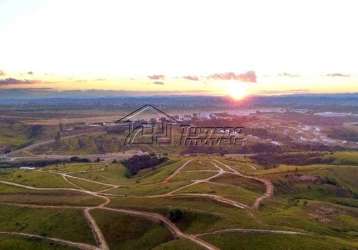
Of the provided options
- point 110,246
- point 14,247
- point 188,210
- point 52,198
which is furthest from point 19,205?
point 188,210

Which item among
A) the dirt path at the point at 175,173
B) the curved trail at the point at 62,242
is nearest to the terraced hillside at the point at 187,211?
the curved trail at the point at 62,242

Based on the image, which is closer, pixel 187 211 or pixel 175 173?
pixel 187 211

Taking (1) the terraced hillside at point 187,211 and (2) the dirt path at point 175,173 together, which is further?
(2) the dirt path at point 175,173

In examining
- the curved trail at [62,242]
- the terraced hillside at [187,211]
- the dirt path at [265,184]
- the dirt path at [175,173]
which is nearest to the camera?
the terraced hillside at [187,211]

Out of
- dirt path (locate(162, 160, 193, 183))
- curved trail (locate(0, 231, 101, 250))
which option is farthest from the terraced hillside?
dirt path (locate(162, 160, 193, 183))

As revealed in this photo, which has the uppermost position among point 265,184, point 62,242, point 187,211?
point 187,211

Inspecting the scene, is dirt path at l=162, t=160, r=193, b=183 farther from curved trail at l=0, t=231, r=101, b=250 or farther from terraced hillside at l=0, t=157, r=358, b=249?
curved trail at l=0, t=231, r=101, b=250

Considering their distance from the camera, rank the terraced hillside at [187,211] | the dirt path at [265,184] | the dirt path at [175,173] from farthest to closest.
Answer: the dirt path at [175,173]
the dirt path at [265,184]
the terraced hillside at [187,211]

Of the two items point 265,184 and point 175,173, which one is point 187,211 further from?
point 175,173

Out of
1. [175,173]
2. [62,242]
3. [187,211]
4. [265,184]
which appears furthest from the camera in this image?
[175,173]

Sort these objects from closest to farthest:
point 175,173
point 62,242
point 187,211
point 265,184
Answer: point 62,242, point 187,211, point 265,184, point 175,173

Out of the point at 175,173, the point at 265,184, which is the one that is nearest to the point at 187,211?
the point at 265,184

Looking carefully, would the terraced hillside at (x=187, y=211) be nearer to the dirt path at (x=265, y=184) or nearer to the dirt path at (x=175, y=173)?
the dirt path at (x=265, y=184)
